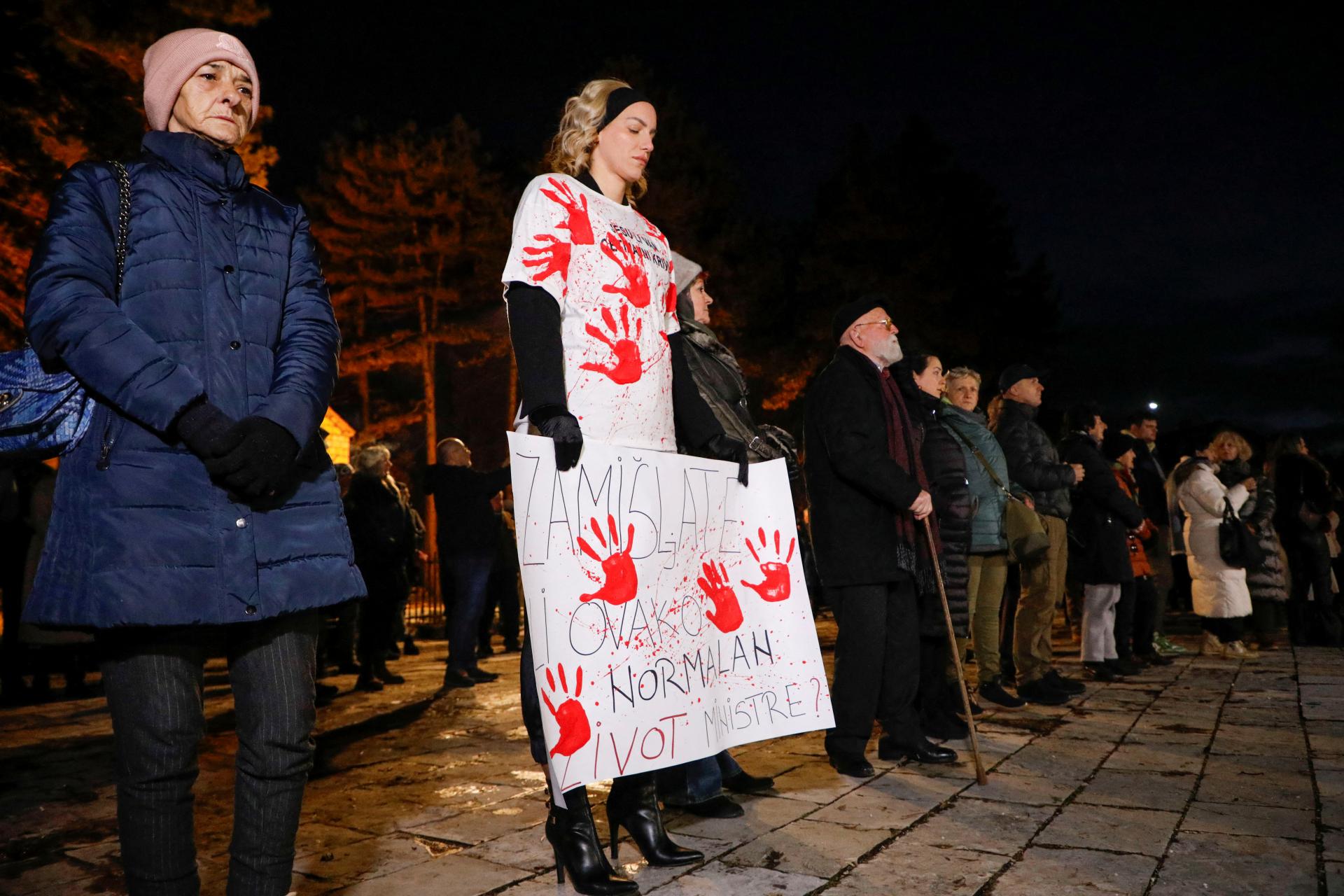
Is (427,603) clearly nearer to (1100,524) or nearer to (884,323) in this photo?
(1100,524)

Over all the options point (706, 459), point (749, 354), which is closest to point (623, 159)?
point (706, 459)

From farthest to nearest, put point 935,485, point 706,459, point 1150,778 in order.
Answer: point 935,485 < point 1150,778 < point 706,459

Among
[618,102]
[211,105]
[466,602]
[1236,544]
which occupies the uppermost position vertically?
[618,102]

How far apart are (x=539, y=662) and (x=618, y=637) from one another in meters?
0.27

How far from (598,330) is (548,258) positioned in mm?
258

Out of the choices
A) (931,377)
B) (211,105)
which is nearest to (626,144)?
(211,105)

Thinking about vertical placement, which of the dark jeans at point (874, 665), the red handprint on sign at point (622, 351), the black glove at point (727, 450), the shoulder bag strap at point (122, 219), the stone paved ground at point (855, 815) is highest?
the shoulder bag strap at point (122, 219)

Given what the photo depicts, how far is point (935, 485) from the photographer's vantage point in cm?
575

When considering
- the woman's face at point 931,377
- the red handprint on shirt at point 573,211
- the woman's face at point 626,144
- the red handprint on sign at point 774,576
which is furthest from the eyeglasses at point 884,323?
the red handprint on shirt at point 573,211

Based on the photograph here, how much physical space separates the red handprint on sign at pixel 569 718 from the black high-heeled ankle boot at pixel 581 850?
0.15 meters

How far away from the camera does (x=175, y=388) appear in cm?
201

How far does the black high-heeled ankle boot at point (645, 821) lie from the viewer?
3043 mm

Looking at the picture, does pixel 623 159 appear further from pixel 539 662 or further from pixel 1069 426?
pixel 1069 426

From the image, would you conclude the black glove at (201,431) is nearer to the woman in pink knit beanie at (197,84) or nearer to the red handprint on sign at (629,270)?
the woman in pink knit beanie at (197,84)
